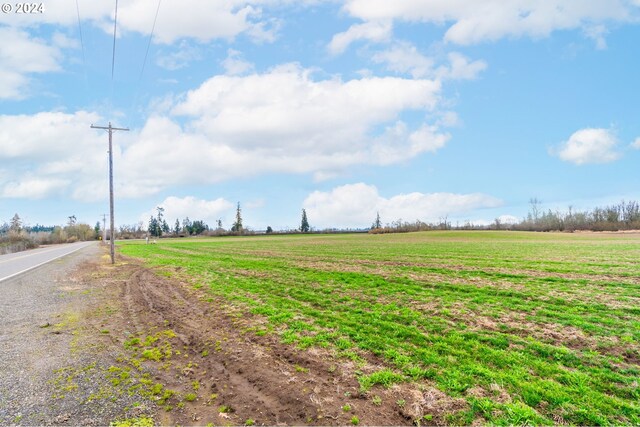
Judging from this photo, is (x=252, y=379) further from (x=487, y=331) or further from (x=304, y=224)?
(x=304, y=224)

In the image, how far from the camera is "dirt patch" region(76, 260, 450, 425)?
4.44 metres

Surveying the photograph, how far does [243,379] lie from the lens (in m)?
5.48

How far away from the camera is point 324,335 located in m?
7.33

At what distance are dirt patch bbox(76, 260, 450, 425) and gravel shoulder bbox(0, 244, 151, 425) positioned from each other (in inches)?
20.7

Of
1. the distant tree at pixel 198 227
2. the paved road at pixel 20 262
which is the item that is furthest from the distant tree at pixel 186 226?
the paved road at pixel 20 262

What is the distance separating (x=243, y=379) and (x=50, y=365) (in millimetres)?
3809

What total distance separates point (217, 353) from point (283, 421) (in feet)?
9.22

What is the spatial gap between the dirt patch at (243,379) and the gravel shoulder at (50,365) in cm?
53

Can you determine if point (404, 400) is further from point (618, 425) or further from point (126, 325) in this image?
point (126, 325)

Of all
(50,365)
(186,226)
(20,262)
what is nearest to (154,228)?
(186,226)

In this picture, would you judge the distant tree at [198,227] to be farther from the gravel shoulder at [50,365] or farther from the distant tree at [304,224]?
the gravel shoulder at [50,365]

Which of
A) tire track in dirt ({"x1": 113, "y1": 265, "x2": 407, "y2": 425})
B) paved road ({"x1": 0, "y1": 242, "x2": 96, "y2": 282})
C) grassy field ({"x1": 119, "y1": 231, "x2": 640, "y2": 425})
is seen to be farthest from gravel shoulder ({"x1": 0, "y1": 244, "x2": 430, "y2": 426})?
paved road ({"x1": 0, "y1": 242, "x2": 96, "y2": 282})

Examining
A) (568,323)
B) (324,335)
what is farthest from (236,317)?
(568,323)

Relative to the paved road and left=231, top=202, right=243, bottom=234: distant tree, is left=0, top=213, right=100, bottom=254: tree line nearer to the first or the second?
the paved road
